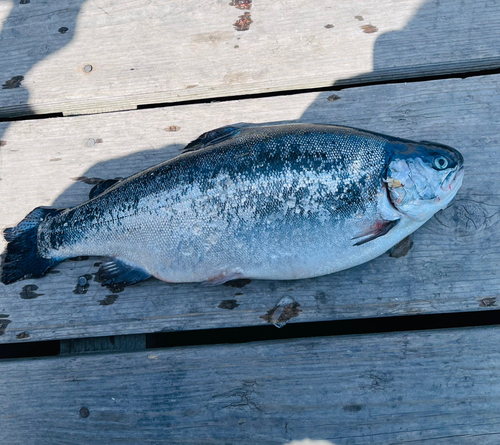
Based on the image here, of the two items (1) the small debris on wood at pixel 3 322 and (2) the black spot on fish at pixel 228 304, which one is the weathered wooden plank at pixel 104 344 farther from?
(2) the black spot on fish at pixel 228 304

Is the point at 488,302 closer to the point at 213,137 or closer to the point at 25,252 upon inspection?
the point at 213,137

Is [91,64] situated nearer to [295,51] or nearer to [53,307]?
[295,51]

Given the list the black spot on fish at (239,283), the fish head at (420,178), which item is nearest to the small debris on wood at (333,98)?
the fish head at (420,178)

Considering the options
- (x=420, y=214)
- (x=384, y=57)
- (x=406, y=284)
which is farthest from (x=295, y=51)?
(x=406, y=284)

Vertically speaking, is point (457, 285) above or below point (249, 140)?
below

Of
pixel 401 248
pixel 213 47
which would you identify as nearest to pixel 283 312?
pixel 401 248

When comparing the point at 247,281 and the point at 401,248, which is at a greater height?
the point at 401,248
